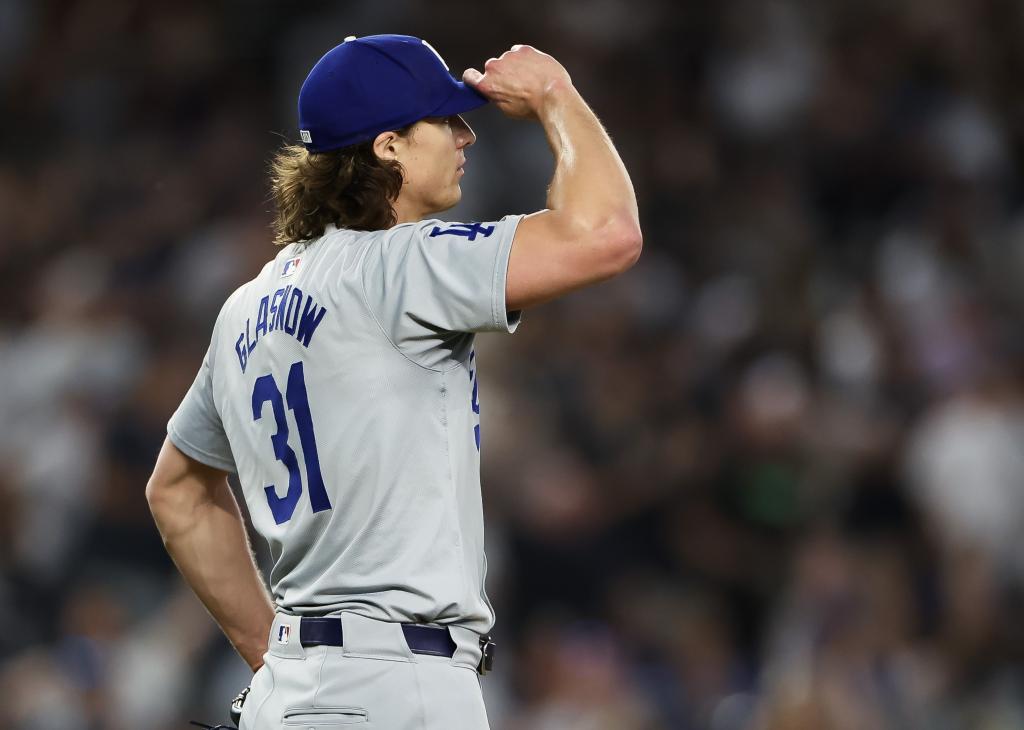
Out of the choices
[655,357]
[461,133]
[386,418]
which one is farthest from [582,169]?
[655,357]

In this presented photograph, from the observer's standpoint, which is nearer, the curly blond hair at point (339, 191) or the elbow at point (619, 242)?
the elbow at point (619, 242)

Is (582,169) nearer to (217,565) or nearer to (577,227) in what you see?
(577,227)

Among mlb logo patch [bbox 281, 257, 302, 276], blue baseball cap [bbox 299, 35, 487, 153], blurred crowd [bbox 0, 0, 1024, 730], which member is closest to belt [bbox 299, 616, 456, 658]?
mlb logo patch [bbox 281, 257, 302, 276]

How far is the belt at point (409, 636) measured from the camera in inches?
94.7

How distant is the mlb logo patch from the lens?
2568 millimetres

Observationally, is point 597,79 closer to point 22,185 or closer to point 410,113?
point 22,185

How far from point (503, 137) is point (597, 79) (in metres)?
0.70

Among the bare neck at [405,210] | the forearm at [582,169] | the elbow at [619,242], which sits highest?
the forearm at [582,169]

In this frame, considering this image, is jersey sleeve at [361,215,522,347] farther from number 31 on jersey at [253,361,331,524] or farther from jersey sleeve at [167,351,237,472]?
jersey sleeve at [167,351,237,472]

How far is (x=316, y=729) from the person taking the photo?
2377 mm

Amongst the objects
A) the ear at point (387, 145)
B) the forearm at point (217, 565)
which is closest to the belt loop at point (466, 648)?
the forearm at point (217, 565)

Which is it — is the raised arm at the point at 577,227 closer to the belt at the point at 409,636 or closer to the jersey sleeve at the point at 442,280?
the jersey sleeve at the point at 442,280

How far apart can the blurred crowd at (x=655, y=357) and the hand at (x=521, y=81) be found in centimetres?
291

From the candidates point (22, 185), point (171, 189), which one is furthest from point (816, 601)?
point (22, 185)
